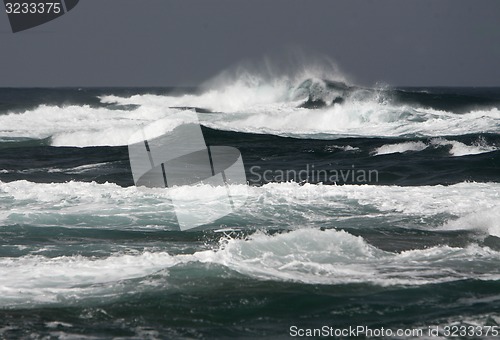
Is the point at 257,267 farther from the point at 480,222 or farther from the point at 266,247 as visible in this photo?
the point at 480,222

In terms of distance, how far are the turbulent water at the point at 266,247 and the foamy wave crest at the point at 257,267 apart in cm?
3

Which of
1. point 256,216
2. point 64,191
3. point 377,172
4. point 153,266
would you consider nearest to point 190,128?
point 377,172

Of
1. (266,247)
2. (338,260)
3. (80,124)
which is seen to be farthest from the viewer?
(80,124)

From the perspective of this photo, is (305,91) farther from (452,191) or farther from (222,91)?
(452,191)

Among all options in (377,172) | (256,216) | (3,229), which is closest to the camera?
(3,229)

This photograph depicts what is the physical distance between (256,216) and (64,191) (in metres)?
5.64

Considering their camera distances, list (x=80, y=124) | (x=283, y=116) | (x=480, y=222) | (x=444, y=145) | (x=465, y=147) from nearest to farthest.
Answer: (x=480, y=222), (x=465, y=147), (x=444, y=145), (x=283, y=116), (x=80, y=124)

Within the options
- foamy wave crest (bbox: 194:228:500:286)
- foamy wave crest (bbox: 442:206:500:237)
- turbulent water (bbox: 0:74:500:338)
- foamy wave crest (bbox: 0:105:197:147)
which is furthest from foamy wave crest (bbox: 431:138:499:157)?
foamy wave crest (bbox: 194:228:500:286)

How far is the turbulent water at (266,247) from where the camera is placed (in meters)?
9.62

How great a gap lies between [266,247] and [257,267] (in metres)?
1.19

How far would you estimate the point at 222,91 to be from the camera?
67.1 m

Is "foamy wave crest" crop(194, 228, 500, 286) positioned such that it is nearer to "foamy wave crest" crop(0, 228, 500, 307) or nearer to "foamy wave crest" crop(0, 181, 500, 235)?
"foamy wave crest" crop(0, 228, 500, 307)

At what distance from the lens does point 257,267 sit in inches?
460

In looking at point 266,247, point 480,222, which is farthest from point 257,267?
point 480,222
